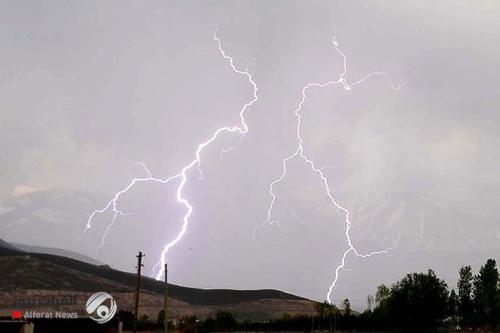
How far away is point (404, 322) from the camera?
73000mm

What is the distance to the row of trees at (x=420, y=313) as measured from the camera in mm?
73250

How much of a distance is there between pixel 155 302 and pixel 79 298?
1920 cm

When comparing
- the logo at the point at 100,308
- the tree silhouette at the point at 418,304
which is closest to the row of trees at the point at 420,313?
the tree silhouette at the point at 418,304

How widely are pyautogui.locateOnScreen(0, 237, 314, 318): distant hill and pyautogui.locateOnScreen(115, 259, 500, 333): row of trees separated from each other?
40.8m

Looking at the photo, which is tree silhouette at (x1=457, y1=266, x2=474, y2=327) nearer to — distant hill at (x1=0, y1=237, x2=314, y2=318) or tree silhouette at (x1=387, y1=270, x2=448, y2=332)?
tree silhouette at (x1=387, y1=270, x2=448, y2=332)

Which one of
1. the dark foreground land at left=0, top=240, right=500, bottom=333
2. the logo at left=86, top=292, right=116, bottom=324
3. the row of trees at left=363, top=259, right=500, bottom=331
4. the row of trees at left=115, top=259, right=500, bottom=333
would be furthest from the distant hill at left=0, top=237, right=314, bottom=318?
the logo at left=86, top=292, right=116, bottom=324

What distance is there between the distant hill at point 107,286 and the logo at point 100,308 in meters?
72.3

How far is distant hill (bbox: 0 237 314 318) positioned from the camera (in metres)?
113

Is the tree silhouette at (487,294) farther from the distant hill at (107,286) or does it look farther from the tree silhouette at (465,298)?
the distant hill at (107,286)

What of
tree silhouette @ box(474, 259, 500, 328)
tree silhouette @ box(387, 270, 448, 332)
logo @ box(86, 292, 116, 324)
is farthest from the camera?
tree silhouette @ box(474, 259, 500, 328)

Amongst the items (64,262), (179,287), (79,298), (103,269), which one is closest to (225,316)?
(79,298)

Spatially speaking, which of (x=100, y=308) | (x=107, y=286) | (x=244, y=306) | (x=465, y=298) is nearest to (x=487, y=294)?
(x=465, y=298)

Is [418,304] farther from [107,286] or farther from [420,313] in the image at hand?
[107,286]

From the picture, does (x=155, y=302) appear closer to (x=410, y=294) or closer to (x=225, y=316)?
(x=225, y=316)
